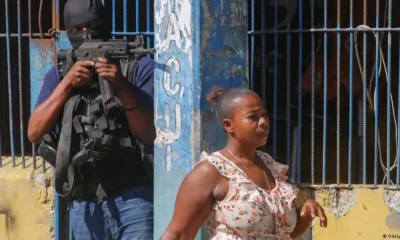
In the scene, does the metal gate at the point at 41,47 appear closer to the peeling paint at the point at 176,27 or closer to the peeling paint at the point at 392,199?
the peeling paint at the point at 176,27

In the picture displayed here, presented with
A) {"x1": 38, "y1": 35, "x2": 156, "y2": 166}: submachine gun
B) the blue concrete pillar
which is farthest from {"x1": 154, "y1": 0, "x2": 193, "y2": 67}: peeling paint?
{"x1": 38, "y1": 35, "x2": 156, "y2": 166}: submachine gun

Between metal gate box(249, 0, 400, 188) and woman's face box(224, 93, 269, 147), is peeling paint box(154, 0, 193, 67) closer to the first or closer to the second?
woman's face box(224, 93, 269, 147)

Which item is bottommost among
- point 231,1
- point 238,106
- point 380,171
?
point 380,171

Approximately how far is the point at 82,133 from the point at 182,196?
3.40 ft

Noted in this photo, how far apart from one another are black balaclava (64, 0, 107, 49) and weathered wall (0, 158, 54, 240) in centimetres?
182

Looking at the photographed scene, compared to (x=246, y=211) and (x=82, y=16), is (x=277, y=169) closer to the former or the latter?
(x=246, y=211)

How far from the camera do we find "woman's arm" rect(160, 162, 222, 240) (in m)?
3.91

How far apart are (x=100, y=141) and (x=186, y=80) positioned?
59 centimetres

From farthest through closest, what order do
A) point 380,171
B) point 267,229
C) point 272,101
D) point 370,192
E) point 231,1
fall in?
point 380,171
point 272,101
point 370,192
point 231,1
point 267,229

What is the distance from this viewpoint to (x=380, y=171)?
285 inches

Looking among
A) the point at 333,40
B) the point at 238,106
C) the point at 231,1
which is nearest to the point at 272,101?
the point at 333,40

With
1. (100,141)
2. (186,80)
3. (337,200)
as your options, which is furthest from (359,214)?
(100,141)

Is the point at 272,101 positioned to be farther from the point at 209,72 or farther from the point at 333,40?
the point at 209,72

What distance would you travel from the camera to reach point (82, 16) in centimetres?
482
